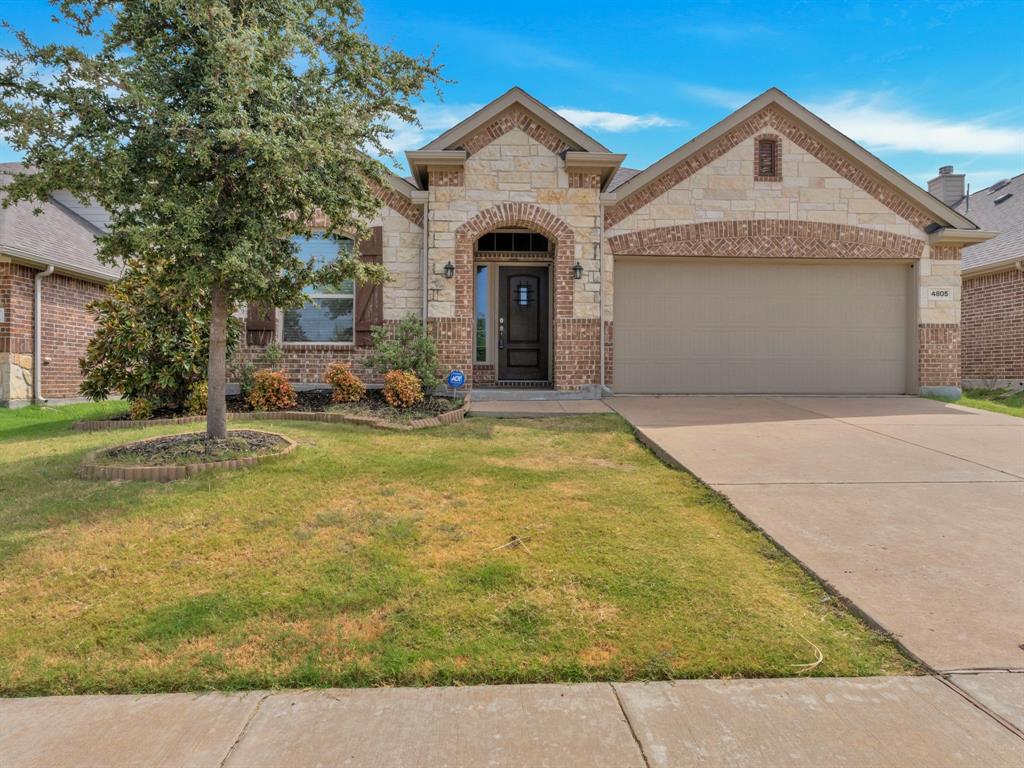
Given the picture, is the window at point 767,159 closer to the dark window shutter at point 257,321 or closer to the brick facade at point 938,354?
the brick facade at point 938,354

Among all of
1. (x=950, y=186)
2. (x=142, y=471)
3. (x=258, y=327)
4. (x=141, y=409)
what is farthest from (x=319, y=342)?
(x=950, y=186)

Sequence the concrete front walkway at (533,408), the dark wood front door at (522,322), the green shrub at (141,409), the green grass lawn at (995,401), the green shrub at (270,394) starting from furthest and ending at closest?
the dark wood front door at (522,322) < the green grass lawn at (995,401) < the green shrub at (270,394) < the concrete front walkway at (533,408) < the green shrub at (141,409)

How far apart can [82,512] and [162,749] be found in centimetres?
295

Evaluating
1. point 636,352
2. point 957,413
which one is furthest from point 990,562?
point 636,352

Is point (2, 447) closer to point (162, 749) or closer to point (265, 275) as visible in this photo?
point (265, 275)

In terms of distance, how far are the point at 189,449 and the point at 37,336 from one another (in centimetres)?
757

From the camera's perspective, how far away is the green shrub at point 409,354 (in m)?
9.23

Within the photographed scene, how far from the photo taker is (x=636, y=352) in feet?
35.1

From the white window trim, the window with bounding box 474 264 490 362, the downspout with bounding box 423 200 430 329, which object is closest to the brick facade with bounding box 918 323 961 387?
the window with bounding box 474 264 490 362

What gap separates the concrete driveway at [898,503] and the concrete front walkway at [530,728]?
1.44 feet

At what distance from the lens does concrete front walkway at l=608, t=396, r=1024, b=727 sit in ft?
8.46

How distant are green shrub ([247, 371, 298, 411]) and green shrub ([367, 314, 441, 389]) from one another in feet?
4.39

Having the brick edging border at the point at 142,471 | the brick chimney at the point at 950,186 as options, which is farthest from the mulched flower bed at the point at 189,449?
the brick chimney at the point at 950,186

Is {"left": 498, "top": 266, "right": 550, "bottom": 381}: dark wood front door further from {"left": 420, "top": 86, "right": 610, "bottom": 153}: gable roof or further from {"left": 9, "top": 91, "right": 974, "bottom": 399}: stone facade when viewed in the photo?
{"left": 420, "top": 86, "right": 610, "bottom": 153}: gable roof
